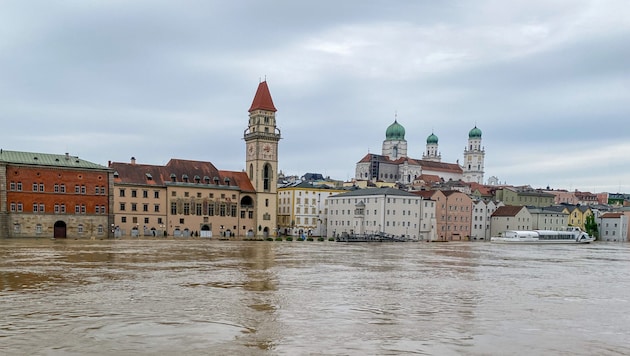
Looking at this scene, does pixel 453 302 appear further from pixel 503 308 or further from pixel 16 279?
pixel 16 279

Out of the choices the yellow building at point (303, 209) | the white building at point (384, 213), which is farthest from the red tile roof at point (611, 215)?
the yellow building at point (303, 209)

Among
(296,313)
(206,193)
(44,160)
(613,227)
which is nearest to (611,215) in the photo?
(613,227)

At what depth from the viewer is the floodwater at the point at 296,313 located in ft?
50.2

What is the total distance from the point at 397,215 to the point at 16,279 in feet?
275

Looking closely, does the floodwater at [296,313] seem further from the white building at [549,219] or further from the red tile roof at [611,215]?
the red tile roof at [611,215]

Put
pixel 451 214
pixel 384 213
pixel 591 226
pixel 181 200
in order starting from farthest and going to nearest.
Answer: pixel 591 226
pixel 451 214
pixel 384 213
pixel 181 200

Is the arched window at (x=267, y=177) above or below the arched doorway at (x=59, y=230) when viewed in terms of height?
above

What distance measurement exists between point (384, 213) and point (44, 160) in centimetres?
5672

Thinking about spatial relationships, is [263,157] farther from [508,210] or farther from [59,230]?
[508,210]

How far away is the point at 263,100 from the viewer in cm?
10781

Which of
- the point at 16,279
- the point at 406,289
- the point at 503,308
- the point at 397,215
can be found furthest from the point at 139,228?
the point at 503,308

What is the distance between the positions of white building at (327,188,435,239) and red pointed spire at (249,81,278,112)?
899 inches

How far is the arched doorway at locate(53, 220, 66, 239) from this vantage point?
77125mm

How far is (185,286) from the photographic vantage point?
2652 cm
